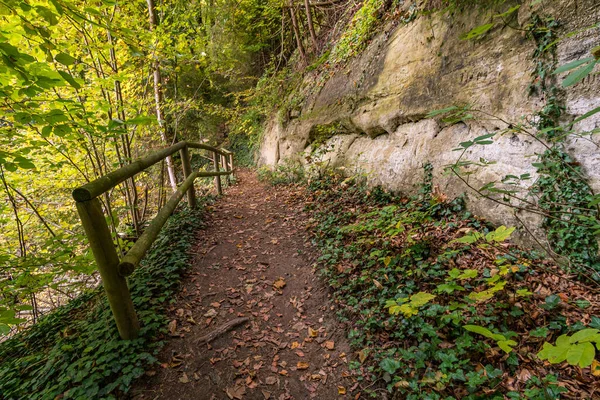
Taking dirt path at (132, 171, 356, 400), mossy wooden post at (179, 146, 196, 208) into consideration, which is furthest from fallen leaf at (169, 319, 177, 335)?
mossy wooden post at (179, 146, 196, 208)

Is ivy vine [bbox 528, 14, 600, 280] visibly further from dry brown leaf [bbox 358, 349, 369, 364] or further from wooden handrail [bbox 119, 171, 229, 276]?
wooden handrail [bbox 119, 171, 229, 276]

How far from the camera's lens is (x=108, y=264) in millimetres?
2350

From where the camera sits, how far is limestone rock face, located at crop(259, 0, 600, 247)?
9.60ft

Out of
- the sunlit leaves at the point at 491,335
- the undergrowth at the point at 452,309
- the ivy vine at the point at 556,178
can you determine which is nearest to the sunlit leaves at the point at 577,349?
the undergrowth at the point at 452,309

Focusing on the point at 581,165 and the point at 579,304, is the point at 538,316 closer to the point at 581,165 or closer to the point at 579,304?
the point at 579,304

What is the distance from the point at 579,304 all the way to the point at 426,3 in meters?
4.75

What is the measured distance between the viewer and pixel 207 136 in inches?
570

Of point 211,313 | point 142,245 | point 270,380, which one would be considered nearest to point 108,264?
point 142,245

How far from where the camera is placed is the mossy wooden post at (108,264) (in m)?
2.21

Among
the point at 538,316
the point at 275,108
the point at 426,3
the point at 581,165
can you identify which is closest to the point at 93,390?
the point at 538,316

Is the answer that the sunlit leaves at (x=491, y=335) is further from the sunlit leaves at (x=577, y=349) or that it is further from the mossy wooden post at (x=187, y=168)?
the mossy wooden post at (x=187, y=168)

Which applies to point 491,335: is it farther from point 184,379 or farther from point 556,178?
point 184,379

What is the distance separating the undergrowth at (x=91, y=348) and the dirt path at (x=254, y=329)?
0.17 meters

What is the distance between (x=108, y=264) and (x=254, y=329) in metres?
1.67
